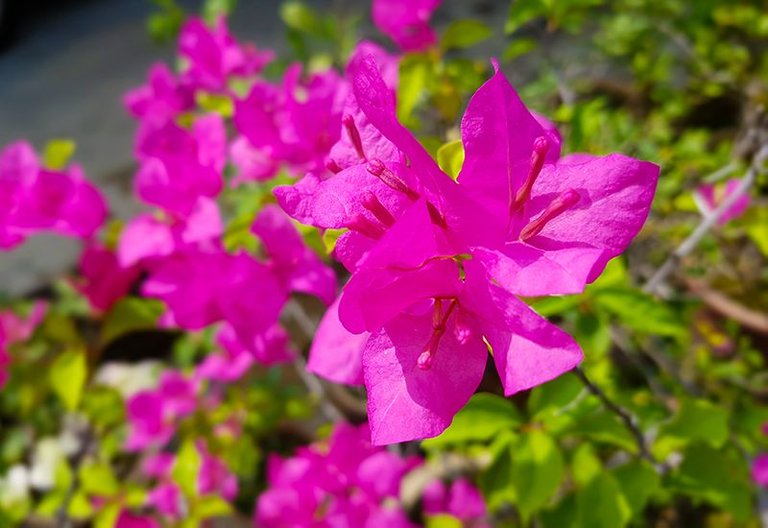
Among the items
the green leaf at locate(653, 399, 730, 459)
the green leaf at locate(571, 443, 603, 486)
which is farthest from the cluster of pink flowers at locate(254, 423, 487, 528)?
the green leaf at locate(653, 399, 730, 459)

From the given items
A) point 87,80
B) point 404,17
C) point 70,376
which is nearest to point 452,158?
point 404,17

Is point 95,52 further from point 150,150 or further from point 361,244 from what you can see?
point 361,244

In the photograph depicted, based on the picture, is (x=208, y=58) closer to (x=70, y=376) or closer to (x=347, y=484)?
(x=70, y=376)

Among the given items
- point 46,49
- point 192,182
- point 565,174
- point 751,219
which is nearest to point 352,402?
point 192,182

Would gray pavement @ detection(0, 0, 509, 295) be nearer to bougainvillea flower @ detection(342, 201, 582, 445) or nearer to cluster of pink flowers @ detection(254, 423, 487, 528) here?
cluster of pink flowers @ detection(254, 423, 487, 528)

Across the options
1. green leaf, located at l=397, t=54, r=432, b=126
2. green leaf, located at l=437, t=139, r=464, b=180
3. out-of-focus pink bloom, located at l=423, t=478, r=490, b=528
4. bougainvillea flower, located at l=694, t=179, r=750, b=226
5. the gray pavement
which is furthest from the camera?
the gray pavement

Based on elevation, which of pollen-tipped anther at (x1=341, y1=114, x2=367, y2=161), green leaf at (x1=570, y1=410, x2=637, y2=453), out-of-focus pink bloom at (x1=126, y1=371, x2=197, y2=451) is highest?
pollen-tipped anther at (x1=341, y1=114, x2=367, y2=161)
